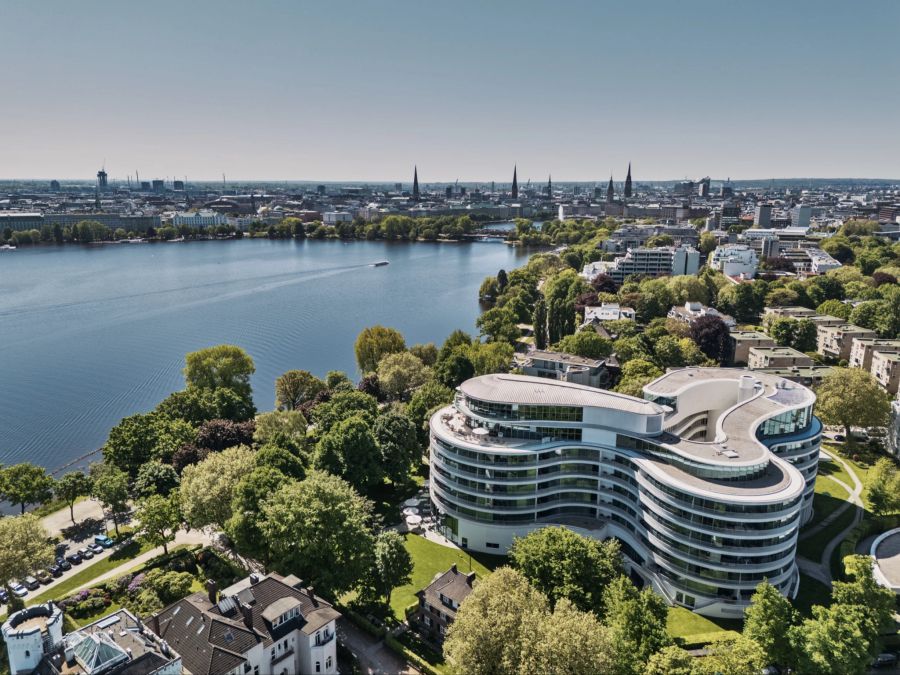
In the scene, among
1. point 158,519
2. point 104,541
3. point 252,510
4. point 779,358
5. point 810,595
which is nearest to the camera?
point 252,510

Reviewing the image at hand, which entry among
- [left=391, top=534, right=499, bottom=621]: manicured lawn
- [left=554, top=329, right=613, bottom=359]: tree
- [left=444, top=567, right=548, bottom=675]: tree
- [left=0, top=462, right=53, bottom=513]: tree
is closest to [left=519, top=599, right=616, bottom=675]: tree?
[left=444, top=567, right=548, bottom=675]: tree

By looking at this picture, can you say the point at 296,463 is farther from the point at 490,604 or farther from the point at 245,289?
the point at 245,289

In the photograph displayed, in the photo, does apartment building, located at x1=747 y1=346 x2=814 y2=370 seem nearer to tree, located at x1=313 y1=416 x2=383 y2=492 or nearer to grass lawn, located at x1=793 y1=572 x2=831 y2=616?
grass lawn, located at x1=793 y1=572 x2=831 y2=616

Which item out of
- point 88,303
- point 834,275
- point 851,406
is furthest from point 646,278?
point 88,303

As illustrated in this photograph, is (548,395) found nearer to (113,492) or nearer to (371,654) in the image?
(371,654)

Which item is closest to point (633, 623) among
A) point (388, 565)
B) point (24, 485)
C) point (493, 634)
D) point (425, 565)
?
point (493, 634)

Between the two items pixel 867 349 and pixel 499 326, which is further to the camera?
pixel 499 326
